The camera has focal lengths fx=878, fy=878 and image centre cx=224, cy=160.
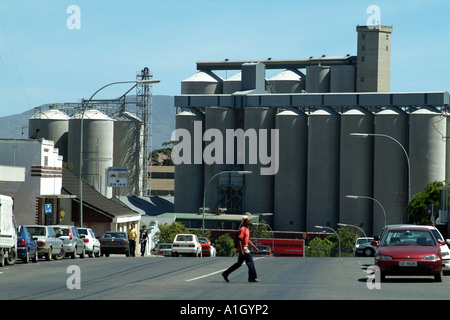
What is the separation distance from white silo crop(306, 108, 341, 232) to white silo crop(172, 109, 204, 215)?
657 inches

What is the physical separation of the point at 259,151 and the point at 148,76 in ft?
92.3

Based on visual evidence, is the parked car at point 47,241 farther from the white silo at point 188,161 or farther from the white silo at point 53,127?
the white silo at point 53,127

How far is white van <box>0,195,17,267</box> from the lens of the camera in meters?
30.1

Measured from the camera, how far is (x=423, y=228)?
2472 cm

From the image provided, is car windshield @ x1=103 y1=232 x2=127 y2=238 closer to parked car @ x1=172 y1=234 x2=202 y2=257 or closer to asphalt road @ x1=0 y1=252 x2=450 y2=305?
parked car @ x1=172 y1=234 x2=202 y2=257

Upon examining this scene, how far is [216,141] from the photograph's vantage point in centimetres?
12056

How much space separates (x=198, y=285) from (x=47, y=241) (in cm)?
1699

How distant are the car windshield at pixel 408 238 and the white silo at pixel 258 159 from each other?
297 feet

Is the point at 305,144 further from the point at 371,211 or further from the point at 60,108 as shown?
the point at 60,108

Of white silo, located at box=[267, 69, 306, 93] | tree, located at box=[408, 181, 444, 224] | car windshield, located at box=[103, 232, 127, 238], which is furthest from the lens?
white silo, located at box=[267, 69, 306, 93]

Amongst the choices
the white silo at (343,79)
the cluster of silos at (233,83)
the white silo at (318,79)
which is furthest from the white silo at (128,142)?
the white silo at (343,79)

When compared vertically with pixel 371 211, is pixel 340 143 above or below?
above

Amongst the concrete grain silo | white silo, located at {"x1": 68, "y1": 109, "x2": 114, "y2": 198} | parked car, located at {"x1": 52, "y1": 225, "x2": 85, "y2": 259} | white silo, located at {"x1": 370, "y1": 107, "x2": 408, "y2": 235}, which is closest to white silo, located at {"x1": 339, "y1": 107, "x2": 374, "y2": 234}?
white silo, located at {"x1": 370, "y1": 107, "x2": 408, "y2": 235}
